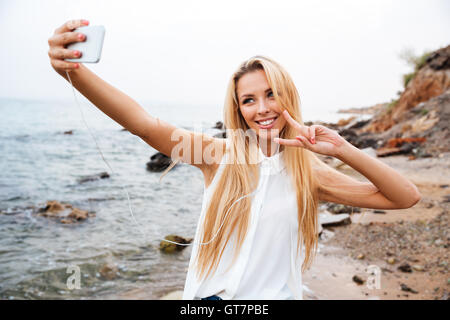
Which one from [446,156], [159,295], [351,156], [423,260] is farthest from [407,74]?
[351,156]

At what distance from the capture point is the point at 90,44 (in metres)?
1.41

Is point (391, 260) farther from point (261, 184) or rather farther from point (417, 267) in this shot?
point (261, 184)

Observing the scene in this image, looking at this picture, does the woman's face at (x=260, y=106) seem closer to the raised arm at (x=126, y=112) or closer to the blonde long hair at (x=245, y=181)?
the blonde long hair at (x=245, y=181)

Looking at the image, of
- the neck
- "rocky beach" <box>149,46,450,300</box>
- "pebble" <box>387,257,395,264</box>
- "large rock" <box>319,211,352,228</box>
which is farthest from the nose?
"large rock" <box>319,211,352,228</box>

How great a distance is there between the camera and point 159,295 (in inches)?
215

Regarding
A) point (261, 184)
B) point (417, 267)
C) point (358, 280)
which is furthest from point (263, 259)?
point (417, 267)

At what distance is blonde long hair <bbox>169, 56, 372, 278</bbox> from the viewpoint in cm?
200

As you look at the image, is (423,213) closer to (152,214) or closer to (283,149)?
(283,149)

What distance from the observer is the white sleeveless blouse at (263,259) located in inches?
75.6

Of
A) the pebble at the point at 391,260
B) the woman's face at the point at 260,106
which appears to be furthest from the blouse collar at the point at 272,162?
the pebble at the point at 391,260

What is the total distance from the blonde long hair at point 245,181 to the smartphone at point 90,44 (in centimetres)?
98

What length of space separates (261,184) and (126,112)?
901 mm

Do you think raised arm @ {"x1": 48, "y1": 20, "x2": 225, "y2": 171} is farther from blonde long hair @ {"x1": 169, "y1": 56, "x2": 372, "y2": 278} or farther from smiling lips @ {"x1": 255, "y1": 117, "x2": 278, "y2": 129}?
smiling lips @ {"x1": 255, "y1": 117, "x2": 278, "y2": 129}

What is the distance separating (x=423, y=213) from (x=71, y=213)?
8.86 metres
